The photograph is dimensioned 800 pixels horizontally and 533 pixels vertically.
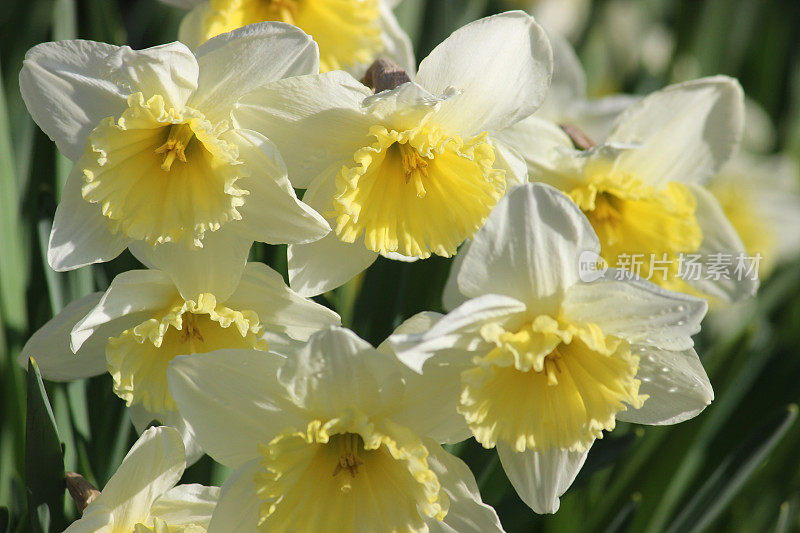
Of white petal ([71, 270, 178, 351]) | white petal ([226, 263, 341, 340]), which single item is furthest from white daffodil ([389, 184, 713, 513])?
white petal ([71, 270, 178, 351])

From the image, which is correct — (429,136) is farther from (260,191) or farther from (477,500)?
(477,500)

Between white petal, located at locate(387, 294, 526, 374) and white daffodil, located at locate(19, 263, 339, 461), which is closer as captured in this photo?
white petal, located at locate(387, 294, 526, 374)

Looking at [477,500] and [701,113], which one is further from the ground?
[701,113]

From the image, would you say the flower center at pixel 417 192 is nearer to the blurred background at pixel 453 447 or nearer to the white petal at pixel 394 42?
the blurred background at pixel 453 447

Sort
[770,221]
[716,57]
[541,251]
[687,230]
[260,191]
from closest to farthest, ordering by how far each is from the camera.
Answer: [541,251], [260,191], [687,230], [770,221], [716,57]

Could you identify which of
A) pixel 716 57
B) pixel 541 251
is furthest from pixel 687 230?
pixel 716 57

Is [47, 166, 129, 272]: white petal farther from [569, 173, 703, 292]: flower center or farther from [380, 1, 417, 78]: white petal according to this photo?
[569, 173, 703, 292]: flower center

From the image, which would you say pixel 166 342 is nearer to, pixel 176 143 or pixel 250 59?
pixel 176 143

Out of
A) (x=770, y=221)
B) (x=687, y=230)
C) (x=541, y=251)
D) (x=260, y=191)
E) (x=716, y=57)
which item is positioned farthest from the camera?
(x=716, y=57)
